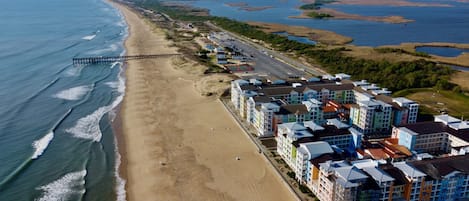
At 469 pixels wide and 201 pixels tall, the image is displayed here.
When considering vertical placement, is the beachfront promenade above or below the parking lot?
below

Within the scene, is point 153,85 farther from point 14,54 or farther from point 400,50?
point 400,50

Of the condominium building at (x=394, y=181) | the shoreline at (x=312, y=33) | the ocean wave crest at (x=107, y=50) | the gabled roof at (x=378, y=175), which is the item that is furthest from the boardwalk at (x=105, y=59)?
the gabled roof at (x=378, y=175)

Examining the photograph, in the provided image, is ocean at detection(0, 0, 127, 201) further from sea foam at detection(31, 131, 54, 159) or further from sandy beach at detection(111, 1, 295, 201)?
sandy beach at detection(111, 1, 295, 201)

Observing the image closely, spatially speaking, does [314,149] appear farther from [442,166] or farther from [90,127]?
[90,127]

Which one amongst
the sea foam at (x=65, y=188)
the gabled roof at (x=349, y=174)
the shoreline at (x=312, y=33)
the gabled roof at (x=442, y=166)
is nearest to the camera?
the gabled roof at (x=349, y=174)

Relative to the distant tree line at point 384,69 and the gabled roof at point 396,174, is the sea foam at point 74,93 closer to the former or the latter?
the distant tree line at point 384,69

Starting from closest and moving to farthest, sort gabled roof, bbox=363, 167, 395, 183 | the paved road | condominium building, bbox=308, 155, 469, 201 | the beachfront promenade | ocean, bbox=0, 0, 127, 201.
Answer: condominium building, bbox=308, 155, 469, 201 < gabled roof, bbox=363, 167, 395, 183 < the beachfront promenade < ocean, bbox=0, 0, 127, 201 < the paved road

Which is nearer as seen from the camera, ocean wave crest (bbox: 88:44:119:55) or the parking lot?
the parking lot

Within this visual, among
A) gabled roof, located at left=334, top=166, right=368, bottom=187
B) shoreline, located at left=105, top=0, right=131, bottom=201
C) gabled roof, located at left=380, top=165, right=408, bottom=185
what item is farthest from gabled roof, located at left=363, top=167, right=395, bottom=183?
shoreline, located at left=105, top=0, right=131, bottom=201
